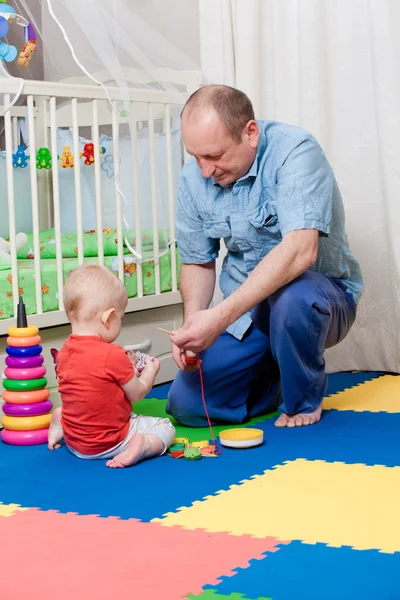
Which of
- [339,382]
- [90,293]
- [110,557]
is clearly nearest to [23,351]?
[90,293]

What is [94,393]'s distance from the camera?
1.90 meters

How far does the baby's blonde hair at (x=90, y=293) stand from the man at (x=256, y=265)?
0.17m

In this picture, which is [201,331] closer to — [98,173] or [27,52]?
[98,173]

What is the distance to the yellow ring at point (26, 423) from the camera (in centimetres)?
209

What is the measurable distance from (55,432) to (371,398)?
908 mm

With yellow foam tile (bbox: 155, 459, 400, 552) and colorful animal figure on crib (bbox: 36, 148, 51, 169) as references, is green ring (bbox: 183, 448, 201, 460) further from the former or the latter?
colorful animal figure on crib (bbox: 36, 148, 51, 169)

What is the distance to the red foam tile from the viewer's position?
119 centimetres

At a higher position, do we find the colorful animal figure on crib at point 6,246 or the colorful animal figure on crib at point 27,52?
the colorful animal figure on crib at point 27,52

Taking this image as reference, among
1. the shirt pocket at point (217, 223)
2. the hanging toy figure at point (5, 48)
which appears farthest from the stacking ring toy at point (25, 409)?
the hanging toy figure at point (5, 48)

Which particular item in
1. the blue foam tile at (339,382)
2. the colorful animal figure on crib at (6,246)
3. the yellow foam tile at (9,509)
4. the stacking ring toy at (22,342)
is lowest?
the blue foam tile at (339,382)

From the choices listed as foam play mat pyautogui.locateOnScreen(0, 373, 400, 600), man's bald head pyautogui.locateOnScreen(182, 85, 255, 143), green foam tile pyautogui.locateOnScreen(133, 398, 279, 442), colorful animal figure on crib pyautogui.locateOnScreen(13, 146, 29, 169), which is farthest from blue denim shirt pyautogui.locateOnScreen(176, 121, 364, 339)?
colorful animal figure on crib pyautogui.locateOnScreen(13, 146, 29, 169)

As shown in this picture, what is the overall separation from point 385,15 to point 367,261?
74 centimetres

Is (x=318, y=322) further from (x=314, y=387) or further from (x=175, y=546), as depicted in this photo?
(x=175, y=546)

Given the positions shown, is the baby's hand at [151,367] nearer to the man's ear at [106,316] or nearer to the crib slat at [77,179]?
the man's ear at [106,316]
